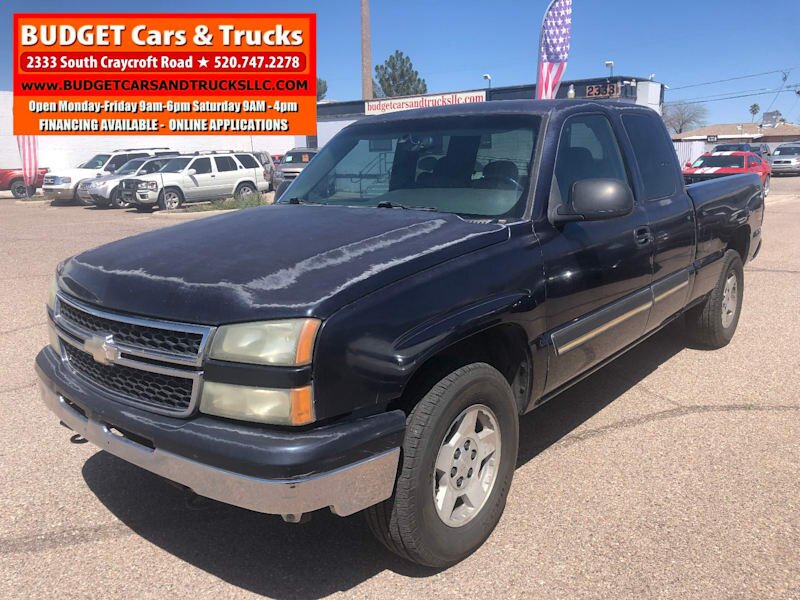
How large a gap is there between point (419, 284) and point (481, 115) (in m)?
1.56

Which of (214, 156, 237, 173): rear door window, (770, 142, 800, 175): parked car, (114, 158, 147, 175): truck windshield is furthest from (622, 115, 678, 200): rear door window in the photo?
(770, 142, 800, 175): parked car

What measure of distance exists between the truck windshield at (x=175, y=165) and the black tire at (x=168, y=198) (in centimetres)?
66

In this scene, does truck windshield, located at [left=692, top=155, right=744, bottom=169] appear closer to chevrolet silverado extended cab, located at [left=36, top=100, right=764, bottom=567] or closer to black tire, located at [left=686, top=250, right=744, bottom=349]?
black tire, located at [left=686, top=250, right=744, bottom=349]

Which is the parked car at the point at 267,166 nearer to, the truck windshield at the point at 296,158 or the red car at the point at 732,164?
the truck windshield at the point at 296,158

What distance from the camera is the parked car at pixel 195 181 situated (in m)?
20.3

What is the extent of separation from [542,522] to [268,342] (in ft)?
5.33

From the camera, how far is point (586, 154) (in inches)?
150

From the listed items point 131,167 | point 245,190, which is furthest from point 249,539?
point 131,167

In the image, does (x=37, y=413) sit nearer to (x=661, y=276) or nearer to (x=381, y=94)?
(x=661, y=276)

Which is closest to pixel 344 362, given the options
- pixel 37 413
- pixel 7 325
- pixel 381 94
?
pixel 37 413

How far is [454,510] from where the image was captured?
9.22ft

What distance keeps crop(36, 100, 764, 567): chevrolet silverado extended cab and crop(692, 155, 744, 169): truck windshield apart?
2066cm

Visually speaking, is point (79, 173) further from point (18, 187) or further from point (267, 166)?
point (267, 166)

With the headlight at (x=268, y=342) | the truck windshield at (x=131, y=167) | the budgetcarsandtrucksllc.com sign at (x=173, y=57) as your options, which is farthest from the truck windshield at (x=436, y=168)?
the truck windshield at (x=131, y=167)
